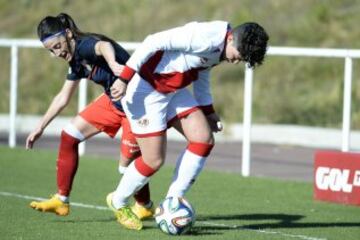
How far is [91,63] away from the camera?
1028 cm

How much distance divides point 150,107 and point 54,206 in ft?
4.75

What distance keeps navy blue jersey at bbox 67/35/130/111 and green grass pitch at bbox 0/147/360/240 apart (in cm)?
129

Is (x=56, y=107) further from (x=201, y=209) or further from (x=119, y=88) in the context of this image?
(x=201, y=209)

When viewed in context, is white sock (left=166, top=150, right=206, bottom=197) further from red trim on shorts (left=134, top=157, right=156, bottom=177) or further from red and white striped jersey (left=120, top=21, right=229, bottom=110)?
red and white striped jersey (left=120, top=21, right=229, bottom=110)

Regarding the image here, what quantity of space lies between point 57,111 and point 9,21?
2485 cm

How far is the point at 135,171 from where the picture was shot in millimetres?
9867

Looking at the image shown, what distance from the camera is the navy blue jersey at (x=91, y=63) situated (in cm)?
1015

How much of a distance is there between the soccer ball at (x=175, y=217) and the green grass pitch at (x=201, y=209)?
0.08 metres

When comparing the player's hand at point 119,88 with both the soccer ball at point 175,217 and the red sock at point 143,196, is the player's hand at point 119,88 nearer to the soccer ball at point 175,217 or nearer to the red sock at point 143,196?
the soccer ball at point 175,217

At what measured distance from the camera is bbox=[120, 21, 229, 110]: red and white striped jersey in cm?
928

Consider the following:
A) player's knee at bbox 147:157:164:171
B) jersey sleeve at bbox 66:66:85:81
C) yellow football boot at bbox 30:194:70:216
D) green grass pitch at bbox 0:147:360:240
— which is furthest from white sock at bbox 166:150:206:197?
jersey sleeve at bbox 66:66:85:81

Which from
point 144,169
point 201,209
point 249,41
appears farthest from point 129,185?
point 201,209

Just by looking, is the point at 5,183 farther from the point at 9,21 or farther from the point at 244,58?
the point at 9,21

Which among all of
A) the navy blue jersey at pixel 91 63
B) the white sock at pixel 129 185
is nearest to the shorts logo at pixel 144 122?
the white sock at pixel 129 185
